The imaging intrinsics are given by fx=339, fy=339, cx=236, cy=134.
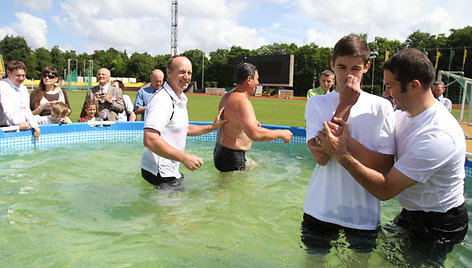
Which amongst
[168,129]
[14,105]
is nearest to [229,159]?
[168,129]

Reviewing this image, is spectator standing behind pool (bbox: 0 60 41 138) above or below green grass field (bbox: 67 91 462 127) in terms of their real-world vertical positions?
above

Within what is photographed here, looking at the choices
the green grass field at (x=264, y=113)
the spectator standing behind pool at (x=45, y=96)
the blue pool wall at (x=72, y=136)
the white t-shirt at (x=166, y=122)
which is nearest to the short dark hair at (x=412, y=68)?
the white t-shirt at (x=166, y=122)

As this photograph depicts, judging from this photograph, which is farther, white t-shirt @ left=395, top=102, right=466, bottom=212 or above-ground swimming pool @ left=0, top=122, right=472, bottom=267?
above-ground swimming pool @ left=0, top=122, right=472, bottom=267

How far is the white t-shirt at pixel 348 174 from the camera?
2.02m

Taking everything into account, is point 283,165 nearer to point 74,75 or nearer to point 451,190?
point 451,190

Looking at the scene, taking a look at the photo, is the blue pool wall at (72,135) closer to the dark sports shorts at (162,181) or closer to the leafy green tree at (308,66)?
the dark sports shorts at (162,181)

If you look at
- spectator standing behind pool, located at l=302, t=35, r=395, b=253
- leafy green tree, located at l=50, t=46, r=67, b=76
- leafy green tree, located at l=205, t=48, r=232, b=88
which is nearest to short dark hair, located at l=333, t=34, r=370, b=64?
spectator standing behind pool, located at l=302, t=35, r=395, b=253

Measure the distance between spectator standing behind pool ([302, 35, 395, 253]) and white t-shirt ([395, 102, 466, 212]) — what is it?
12 cm

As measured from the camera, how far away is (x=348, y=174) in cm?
209

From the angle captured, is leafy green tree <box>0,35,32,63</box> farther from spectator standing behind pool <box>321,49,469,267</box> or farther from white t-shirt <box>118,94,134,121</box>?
spectator standing behind pool <box>321,49,469,267</box>

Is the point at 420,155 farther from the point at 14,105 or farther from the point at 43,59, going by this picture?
the point at 43,59

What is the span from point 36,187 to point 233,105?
123 inches

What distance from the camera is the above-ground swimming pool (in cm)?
287

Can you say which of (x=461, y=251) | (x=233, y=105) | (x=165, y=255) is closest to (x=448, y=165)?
(x=461, y=251)
